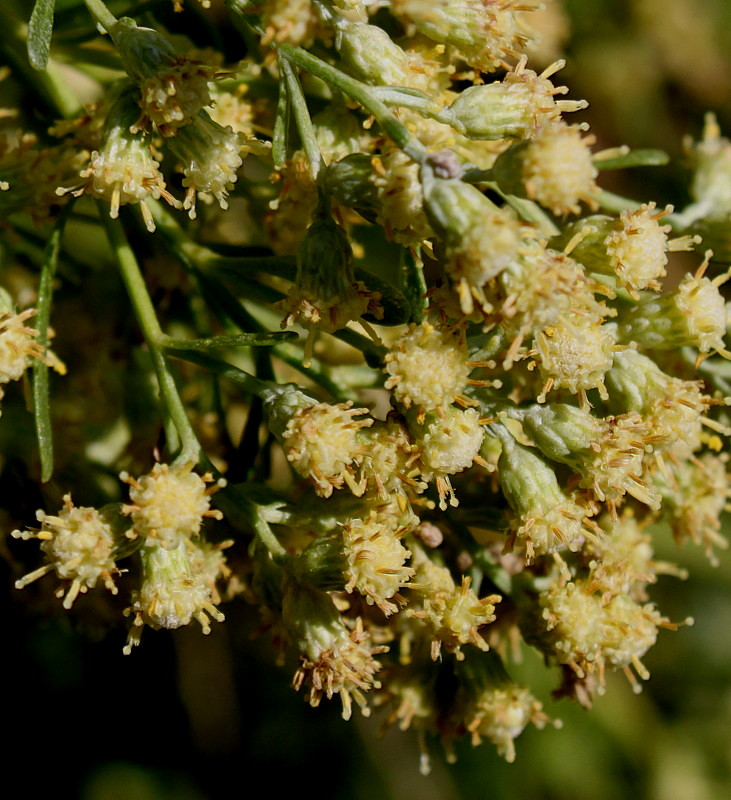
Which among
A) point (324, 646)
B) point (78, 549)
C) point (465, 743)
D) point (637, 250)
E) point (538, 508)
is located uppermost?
point (637, 250)

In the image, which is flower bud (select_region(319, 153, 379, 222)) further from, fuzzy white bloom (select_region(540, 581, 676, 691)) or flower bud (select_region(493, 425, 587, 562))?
fuzzy white bloom (select_region(540, 581, 676, 691))

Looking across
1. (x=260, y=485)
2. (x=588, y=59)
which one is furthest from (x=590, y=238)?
(x=588, y=59)

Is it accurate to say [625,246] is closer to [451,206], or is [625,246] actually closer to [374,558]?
[451,206]

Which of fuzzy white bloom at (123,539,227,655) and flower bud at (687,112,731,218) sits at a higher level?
flower bud at (687,112,731,218)

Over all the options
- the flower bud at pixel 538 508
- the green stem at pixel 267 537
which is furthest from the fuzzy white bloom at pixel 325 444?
the flower bud at pixel 538 508

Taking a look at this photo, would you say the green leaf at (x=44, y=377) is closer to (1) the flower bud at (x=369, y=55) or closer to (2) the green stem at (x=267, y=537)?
(2) the green stem at (x=267, y=537)

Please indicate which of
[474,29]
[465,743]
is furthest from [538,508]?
[465,743]

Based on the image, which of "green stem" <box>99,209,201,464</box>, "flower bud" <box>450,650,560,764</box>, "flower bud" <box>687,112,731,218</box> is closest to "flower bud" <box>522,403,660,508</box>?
"flower bud" <box>450,650,560,764</box>

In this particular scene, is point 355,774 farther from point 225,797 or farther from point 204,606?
point 204,606
